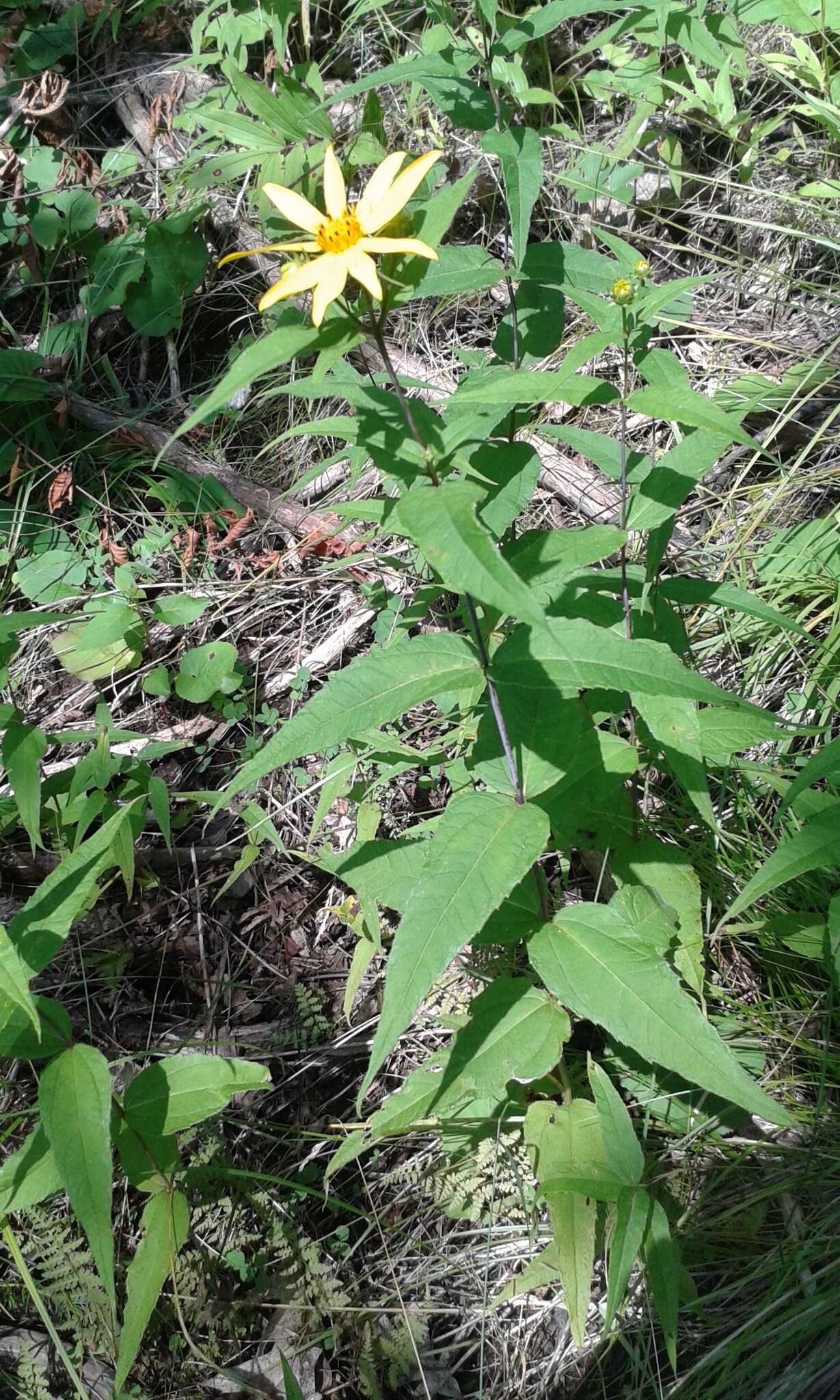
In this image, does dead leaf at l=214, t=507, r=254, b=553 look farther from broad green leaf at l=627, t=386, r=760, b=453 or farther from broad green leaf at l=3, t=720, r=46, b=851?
broad green leaf at l=627, t=386, r=760, b=453

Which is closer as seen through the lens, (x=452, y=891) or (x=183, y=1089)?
(x=452, y=891)

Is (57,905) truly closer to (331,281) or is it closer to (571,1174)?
(571,1174)

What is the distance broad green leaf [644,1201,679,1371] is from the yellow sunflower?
1.55m

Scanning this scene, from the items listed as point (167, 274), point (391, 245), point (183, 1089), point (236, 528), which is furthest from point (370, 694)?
point (167, 274)

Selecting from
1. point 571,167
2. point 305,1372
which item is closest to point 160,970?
point 305,1372

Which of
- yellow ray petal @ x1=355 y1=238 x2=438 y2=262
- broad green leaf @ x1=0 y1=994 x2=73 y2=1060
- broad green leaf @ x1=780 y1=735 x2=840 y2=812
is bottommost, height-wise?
broad green leaf @ x1=0 y1=994 x2=73 y2=1060

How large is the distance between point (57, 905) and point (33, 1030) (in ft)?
0.75

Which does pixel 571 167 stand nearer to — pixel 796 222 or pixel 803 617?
pixel 796 222

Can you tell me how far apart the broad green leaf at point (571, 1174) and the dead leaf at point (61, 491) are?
105 inches

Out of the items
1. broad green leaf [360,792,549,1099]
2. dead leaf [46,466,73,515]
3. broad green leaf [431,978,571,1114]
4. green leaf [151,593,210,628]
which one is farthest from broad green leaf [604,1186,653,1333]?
dead leaf [46,466,73,515]

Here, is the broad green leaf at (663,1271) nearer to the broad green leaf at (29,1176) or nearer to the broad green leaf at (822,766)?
the broad green leaf at (822,766)

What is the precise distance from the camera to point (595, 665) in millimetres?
1392

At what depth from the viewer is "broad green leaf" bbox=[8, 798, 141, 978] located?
1.74 meters

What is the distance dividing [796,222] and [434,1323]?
3372 millimetres
